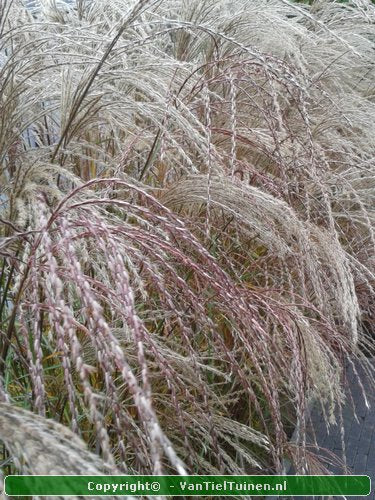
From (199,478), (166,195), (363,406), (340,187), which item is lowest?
(363,406)

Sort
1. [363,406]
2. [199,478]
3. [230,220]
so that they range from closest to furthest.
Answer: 1. [199,478]
2. [230,220]
3. [363,406]

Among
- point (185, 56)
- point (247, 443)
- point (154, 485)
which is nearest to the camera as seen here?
point (154, 485)

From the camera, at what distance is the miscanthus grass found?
114 cm

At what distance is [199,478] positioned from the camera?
1.82 m

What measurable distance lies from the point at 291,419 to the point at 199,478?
0.77 meters

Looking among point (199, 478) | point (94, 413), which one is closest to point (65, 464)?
point (94, 413)

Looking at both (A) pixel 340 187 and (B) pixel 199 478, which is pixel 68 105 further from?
(A) pixel 340 187

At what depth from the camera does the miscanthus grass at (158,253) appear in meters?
1.14

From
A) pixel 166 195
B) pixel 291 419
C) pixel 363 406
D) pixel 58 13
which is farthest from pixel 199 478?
pixel 58 13

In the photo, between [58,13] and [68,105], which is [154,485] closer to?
[68,105]

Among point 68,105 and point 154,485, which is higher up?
point 68,105

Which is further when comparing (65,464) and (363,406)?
(363,406)

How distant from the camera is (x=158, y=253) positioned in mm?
1342

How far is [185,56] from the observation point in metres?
2.62
